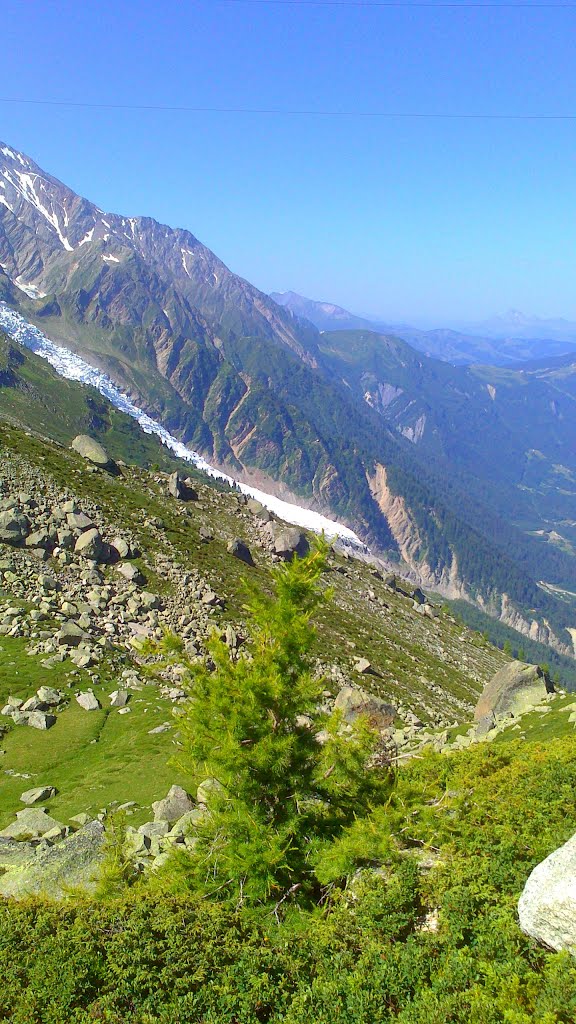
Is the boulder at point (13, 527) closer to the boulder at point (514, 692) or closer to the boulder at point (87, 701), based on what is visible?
the boulder at point (87, 701)

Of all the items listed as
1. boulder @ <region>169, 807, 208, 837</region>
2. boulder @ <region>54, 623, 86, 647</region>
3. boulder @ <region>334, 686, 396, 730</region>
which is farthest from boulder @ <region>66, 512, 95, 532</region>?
boulder @ <region>169, 807, 208, 837</region>

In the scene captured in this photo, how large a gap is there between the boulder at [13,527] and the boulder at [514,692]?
4564 cm

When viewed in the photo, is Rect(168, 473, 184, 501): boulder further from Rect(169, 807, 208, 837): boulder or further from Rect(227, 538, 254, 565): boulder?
Rect(169, 807, 208, 837): boulder

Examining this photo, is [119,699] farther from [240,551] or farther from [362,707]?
[240,551]

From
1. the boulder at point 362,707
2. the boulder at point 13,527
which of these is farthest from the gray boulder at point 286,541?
Answer: the boulder at point 13,527

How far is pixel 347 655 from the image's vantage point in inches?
2717

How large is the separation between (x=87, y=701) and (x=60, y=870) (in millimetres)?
19629

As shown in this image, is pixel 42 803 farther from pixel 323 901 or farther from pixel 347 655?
pixel 347 655

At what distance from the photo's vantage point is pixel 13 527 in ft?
177

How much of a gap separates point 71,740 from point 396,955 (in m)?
28.4

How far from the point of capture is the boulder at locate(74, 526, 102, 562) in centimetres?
5716

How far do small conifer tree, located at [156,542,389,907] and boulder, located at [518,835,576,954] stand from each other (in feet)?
20.0

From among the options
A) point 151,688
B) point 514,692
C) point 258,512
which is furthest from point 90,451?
point 514,692

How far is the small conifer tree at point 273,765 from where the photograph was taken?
1856cm
